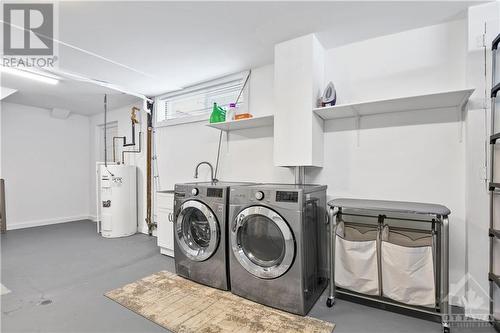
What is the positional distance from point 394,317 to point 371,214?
839 millimetres

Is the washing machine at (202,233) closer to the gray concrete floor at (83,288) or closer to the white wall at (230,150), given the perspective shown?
the gray concrete floor at (83,288)

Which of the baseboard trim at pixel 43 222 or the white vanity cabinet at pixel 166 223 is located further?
A: the baseboard trim at pixel 43 222

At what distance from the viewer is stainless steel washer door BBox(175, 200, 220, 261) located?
7.93 ft

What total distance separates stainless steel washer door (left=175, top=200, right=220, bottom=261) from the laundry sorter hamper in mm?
1202

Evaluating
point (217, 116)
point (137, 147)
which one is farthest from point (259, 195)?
point (137, 147)

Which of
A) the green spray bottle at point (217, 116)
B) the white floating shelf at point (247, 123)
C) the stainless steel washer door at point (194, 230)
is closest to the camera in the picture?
the stainless steel washer door at point (194, 230)

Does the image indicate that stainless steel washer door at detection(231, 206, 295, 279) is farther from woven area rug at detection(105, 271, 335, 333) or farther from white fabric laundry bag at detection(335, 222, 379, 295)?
white fabric laundry bag at detection(335, 222, 379, 295)

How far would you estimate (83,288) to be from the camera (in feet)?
7.67

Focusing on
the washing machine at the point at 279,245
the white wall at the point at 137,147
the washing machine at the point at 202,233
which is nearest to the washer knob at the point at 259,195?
the washing machine at the point at 279,245

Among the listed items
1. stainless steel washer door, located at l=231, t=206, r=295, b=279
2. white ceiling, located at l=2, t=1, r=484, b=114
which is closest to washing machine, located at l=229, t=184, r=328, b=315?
stainless steel washer door, located at l=231, t=206, r=295, b=279

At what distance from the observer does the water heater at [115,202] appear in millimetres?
4148

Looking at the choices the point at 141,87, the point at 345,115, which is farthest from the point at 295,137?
the point at 141,87

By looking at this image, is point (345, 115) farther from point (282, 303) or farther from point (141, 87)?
point (141, 87)

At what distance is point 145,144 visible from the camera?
4453 millimetres
